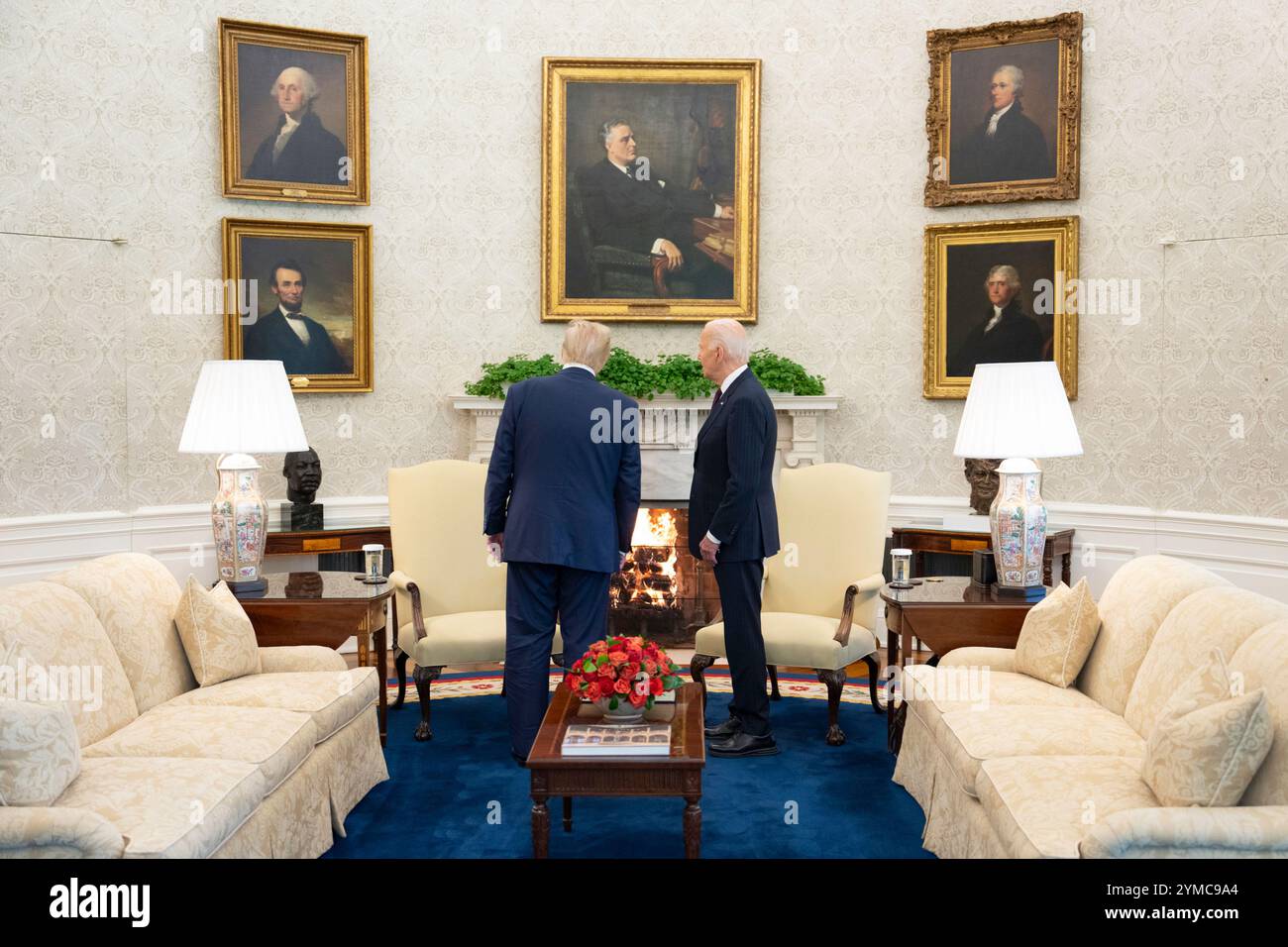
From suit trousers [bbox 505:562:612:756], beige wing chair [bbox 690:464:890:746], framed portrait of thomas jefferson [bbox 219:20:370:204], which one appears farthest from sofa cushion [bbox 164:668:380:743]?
framed portrait of thomas jefferson [bbox 219:20:370:204]

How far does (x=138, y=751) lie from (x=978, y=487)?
5127 millimetres

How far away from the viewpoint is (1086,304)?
714 cm

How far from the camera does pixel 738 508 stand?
489cm

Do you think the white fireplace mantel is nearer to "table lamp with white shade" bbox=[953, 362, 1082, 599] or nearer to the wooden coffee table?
"table lamp with white shade" bbox=[953, 362, 1082, 599]

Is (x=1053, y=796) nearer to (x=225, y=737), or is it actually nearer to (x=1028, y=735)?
(x=1028, y=735)

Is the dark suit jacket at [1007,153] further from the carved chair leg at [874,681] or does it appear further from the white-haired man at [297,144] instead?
the white-haired man at [297,144]

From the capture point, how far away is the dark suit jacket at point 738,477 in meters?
4.87

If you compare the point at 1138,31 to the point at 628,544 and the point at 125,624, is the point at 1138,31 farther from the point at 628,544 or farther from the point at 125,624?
the point at 125,624

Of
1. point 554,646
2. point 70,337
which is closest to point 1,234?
point 70,337

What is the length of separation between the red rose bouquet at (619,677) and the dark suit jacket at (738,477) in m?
1.20

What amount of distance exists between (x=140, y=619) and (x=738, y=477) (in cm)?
242

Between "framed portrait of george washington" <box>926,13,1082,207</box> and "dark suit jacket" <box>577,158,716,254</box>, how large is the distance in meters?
1.59

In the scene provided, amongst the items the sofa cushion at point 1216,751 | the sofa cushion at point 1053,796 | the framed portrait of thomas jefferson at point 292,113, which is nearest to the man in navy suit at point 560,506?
the sofa cushion at point 1053,796

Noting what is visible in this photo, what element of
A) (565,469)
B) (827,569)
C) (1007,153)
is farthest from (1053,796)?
(1007,153)
